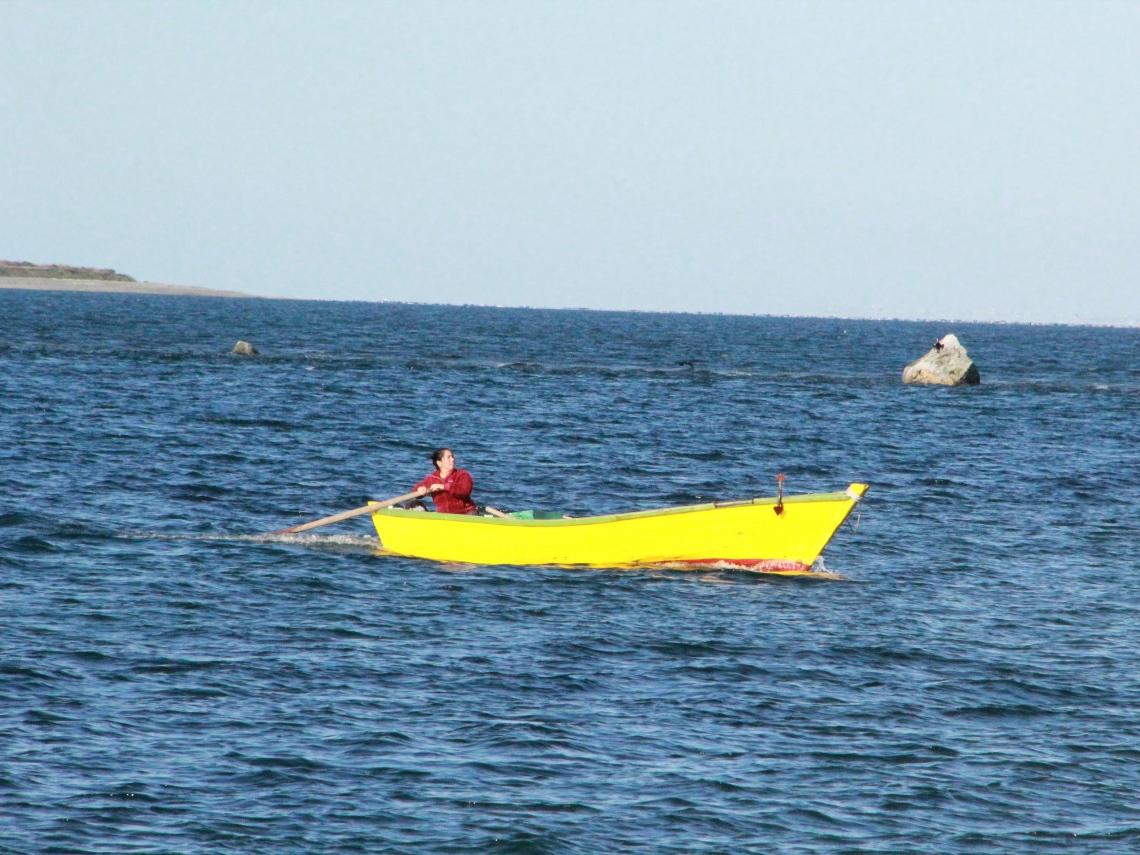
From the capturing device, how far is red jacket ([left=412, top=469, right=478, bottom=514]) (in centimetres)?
2197

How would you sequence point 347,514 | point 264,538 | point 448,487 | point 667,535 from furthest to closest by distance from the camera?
point 264,538
point 347,514
point 448,487
point 667,535

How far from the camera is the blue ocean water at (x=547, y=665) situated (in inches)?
440

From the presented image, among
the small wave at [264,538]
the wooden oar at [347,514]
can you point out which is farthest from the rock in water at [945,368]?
the wooden oar at [347,514]

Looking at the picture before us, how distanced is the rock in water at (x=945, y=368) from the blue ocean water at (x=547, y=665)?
2735 cm

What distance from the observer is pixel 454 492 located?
22.0 meters

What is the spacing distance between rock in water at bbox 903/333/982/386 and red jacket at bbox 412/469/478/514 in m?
45.1

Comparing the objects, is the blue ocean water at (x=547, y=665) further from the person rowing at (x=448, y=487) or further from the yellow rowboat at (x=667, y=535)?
the person rowing at (x=448, y=487)

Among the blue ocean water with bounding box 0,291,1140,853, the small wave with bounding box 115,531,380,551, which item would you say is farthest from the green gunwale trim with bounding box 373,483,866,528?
the small wave with bounding box 115,531,380,551

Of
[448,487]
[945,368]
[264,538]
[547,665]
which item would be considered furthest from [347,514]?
[945,368]

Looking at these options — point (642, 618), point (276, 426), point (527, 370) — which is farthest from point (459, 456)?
point (527, 370)

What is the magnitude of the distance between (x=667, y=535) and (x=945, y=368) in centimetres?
4612

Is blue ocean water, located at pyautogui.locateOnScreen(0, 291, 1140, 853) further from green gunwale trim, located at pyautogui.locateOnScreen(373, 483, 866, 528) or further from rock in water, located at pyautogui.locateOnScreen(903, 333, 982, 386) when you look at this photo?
rock in water, located at pyautogui.locateOnScreen(903, 333, 982, 386)

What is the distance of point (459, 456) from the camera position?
34.8m

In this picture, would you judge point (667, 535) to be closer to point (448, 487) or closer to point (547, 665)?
point (448, 487)
